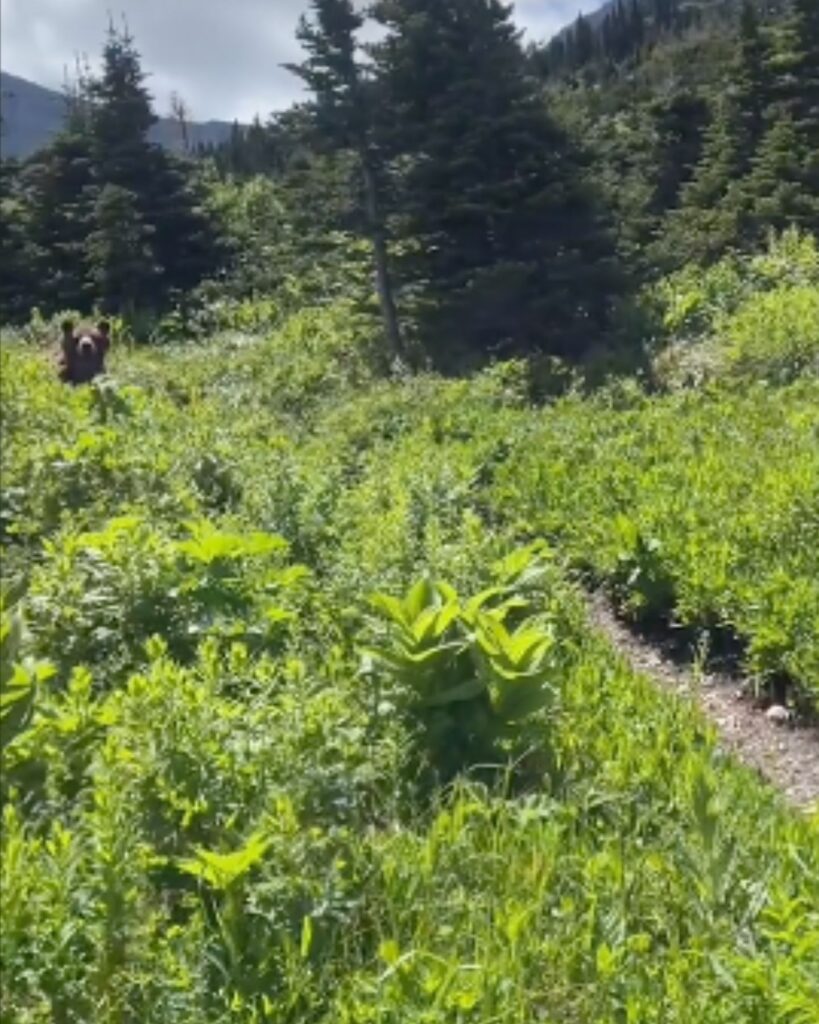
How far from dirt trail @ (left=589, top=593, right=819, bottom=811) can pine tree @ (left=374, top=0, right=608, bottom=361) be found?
12.9 metres

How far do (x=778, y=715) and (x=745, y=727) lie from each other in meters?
0.17

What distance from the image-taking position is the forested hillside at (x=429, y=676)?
127 inches

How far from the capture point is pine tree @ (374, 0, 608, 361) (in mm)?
19953

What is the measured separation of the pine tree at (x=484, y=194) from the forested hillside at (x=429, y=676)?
0.55 feet

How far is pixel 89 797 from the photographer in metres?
3.90

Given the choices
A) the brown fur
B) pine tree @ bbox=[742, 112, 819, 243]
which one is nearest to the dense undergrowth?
the brown fur

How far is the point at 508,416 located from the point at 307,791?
9207 mm

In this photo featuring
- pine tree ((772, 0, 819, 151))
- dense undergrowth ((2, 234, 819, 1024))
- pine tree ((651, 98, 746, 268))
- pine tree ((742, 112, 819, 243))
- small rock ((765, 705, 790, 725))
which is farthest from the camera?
pine tree ((772, 0, 819, 151))

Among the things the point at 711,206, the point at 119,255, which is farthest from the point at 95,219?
the point at 711,206

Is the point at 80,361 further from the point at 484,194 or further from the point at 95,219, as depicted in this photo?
the point at 95,219

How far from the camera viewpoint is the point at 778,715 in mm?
6184

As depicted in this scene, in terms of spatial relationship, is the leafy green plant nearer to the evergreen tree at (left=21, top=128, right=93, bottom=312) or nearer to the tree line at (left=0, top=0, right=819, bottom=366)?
the tree line at (left=0, top=0, right=819, bottom=366)

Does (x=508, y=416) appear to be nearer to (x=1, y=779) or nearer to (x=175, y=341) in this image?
(x=1, y=779)

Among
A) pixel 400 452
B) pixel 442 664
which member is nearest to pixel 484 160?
pixel 400 452
